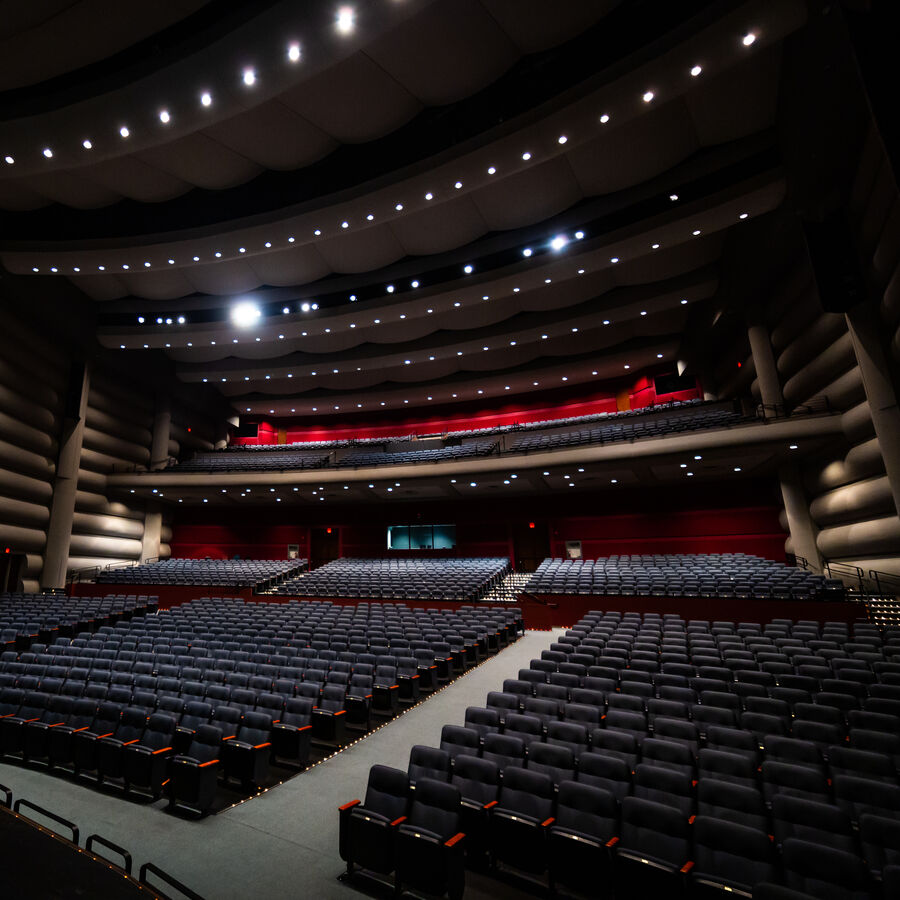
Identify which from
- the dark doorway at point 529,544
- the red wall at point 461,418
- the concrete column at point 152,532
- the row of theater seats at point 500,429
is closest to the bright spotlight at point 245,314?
the row of theater seats at point 500,429

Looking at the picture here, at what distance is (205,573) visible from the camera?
54.7 feet

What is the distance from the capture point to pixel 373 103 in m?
10.2

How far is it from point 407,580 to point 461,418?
1076 cm

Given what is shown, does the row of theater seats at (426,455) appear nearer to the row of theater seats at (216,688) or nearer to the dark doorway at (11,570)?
the row of theater seats at (216,688)

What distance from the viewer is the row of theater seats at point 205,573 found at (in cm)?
1567

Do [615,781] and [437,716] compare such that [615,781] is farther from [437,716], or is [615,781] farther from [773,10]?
[773,10]

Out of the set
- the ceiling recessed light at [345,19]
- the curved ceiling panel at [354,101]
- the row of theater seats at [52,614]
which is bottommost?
the row of theater seats at [52,614]

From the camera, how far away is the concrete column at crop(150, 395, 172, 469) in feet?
65.7

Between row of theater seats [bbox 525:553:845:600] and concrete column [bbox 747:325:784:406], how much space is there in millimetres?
4296

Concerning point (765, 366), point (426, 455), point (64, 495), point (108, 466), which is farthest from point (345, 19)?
point (108, 466)

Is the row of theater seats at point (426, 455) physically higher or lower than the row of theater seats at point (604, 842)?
higher

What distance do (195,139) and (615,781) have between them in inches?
520

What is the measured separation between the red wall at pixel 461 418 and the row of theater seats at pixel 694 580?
7.91 metres

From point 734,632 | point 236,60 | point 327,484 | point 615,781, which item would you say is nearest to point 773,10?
point 236,60
